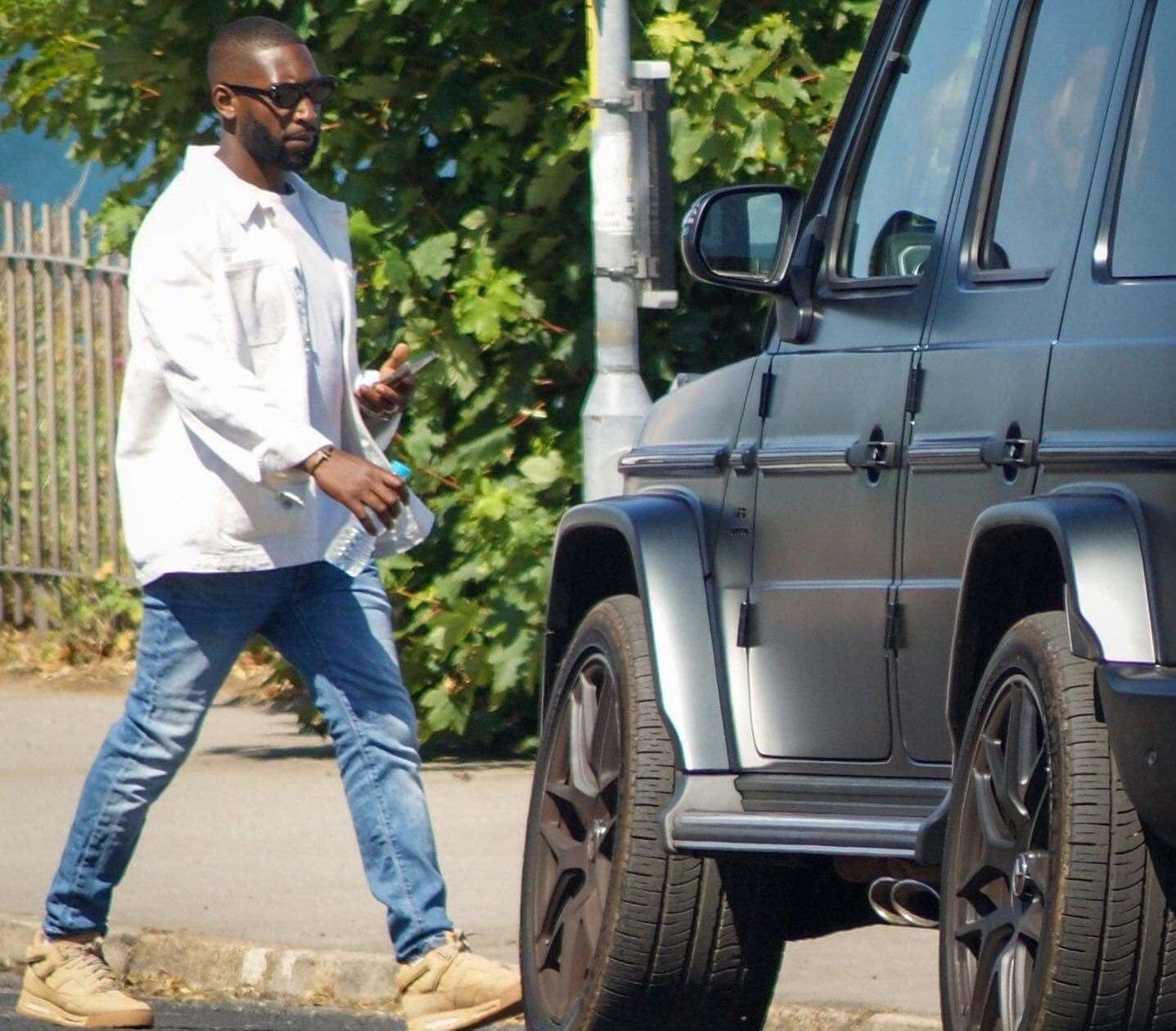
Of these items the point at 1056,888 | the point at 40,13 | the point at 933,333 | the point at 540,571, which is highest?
the point at 40,13

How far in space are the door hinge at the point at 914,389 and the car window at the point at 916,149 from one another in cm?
29

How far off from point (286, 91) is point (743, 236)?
1.19m

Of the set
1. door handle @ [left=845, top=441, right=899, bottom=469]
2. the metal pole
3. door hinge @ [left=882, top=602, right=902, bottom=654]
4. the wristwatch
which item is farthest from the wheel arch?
the metal pole

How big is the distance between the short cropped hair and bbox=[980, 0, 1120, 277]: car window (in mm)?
1950

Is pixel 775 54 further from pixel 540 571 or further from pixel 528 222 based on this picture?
pixel 540 571

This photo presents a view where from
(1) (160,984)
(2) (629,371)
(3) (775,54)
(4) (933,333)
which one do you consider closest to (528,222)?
(3) (775,54)

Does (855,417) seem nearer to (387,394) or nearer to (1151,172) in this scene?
(1151,172)

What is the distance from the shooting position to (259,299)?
18.9 ft

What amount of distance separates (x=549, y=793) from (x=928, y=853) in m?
1.29

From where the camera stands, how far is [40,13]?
10.0 m

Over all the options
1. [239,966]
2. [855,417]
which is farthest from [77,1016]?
[855,417]

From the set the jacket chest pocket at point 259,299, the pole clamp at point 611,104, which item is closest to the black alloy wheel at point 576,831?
the jacket chest pocket at point 259,299

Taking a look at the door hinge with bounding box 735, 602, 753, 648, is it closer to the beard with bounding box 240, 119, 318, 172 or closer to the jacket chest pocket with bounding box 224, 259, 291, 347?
the jacket chest pocket with bounding box 224, 259, 291, 347

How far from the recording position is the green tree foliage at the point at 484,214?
9.02 m
